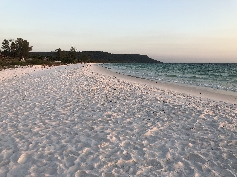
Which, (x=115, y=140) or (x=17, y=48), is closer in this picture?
(x=115, y=140)

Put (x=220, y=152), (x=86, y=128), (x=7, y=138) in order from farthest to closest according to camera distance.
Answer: (x=86, y=128), (x=7, y=138), (x=220, y=152)

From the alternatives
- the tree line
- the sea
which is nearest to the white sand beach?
the sea

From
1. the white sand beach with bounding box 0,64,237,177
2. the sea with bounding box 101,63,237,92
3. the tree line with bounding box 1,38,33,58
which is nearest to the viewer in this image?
the white sand beach with bounding box 0,64,237,177

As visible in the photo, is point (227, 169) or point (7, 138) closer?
point (227, 169)

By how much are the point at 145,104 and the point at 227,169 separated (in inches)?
244

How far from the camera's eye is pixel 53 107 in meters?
9.79

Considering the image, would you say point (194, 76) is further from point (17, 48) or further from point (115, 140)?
point (17, 48)

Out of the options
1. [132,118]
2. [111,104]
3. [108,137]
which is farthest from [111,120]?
[111,104]

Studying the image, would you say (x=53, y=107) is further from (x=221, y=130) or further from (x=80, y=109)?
→ (x=221, y=130)

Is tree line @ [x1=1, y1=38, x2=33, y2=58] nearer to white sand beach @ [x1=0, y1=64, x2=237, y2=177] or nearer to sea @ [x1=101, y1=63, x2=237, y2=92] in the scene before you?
sea @ [x1=101, y1=63, x2=237, y2=92]

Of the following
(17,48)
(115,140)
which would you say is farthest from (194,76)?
(17,48)

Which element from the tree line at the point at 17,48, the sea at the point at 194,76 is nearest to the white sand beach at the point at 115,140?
the sea at the point at 194,76

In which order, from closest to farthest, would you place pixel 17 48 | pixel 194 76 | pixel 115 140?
1. pixel 115 140
2. pixel 194 76
3. pixel 17 48

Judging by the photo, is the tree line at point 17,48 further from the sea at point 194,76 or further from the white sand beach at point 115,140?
the white sand beach at point 115,140
